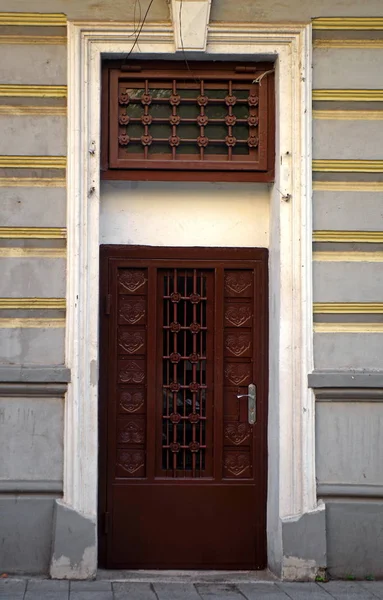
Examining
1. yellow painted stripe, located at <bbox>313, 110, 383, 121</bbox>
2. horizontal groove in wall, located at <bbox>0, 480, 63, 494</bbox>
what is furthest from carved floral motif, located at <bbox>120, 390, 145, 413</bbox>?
yellow painted stripe, located at <bbox>313, 110, 383, 121</bbox>

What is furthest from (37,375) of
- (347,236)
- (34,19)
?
(34,19)

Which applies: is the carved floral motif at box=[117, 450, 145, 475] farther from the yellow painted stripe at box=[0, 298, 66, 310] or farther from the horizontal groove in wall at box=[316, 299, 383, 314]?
the horizontal groove in wall at box=[316, 299, 383, 314]

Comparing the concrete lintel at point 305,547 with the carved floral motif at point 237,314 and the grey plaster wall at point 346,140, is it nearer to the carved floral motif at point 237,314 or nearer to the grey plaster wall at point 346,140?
the carved floral motif at point 237,314

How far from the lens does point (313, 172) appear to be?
7.54 m

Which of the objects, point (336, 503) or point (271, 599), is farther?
point (336, 503)

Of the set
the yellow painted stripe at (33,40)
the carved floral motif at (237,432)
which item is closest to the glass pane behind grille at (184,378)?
the carved floral motif at (237,432)

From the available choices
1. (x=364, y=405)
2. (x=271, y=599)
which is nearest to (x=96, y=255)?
(x=364, y=405)

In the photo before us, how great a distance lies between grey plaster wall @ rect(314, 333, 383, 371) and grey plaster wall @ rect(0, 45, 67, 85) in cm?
291

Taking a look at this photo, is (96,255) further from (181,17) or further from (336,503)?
(336,503)

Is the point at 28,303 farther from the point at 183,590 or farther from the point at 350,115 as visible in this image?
the point at 350,115

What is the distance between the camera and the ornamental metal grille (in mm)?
7715

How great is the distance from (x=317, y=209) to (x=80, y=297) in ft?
6.58

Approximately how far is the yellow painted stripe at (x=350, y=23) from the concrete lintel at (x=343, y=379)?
275 centimetres

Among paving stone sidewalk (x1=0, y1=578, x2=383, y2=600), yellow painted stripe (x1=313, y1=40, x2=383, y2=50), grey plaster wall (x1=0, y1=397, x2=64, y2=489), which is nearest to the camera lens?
paving stone sidewalk (x1=0, y1=578, x2=383, y2=600)
